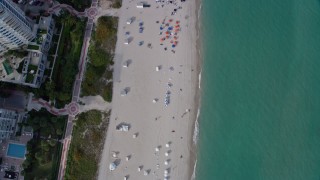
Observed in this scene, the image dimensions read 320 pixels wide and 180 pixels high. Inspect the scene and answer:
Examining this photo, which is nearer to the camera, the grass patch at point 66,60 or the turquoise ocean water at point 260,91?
the turquoise ocean water at point 260,91

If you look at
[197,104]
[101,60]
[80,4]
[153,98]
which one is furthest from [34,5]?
[197,104]

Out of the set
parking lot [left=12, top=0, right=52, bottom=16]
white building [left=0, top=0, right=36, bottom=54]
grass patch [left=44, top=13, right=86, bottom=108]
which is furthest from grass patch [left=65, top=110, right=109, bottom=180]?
parking lot [left=12, top=0, right=52, bottom=16]

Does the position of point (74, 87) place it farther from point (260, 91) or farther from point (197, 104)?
point (260, 91)

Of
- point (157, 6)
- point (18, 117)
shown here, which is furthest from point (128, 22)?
point (18, 117)

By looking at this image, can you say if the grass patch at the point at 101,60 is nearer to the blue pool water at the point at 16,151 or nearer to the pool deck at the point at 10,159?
the pool deck at the point at 10,159

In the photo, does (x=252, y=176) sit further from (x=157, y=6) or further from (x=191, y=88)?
(x=157, y=6)

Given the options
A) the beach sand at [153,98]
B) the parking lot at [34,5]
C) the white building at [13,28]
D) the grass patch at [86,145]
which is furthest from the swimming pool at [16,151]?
the parking lot at [34,5]
